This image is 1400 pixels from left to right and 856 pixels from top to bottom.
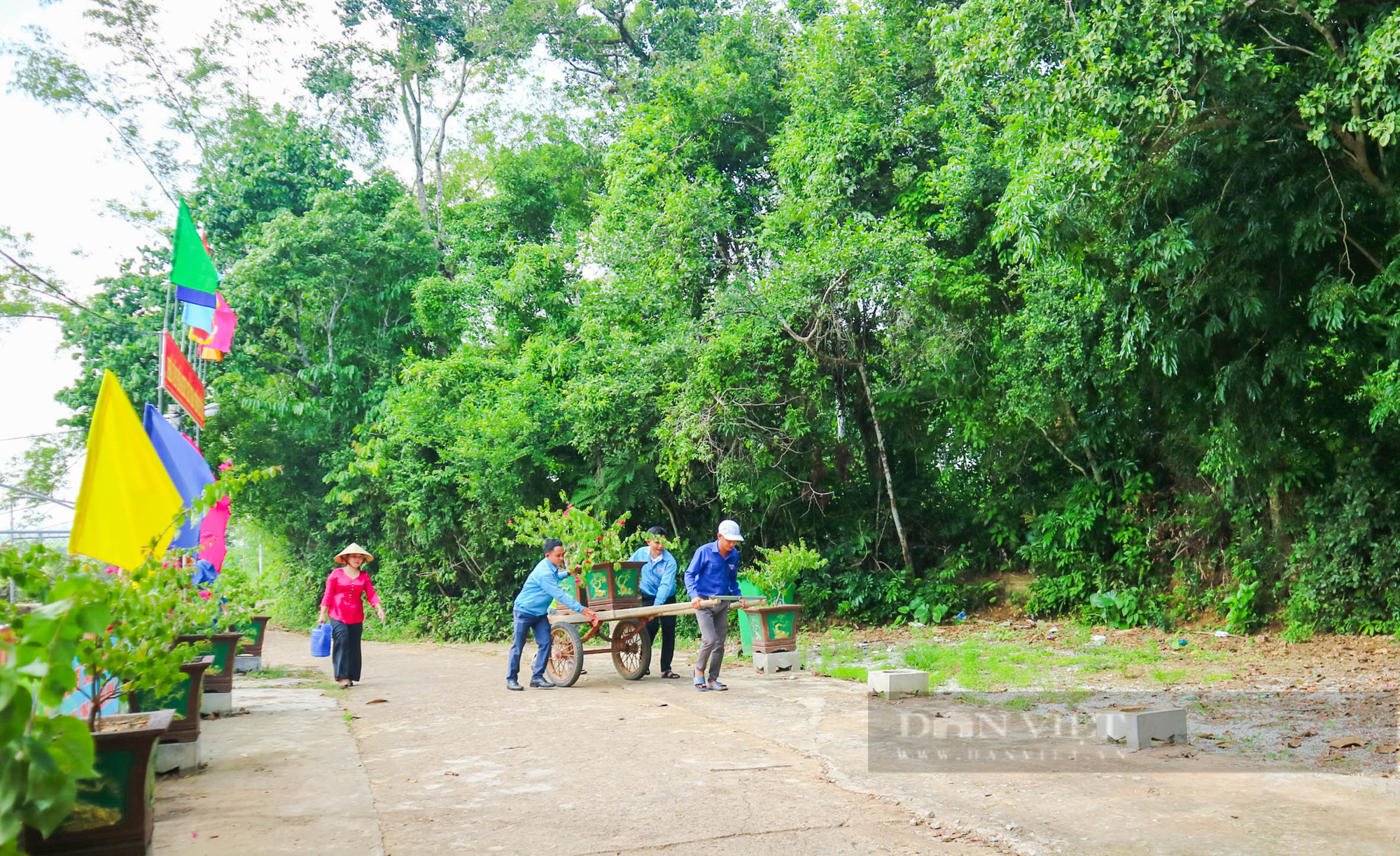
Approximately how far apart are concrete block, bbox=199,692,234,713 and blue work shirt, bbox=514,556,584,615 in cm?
274

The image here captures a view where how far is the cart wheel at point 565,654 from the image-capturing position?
10.3 meters

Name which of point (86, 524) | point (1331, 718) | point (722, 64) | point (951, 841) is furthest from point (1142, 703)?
point (722, 64)

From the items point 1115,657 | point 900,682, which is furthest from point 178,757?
point 1115,657

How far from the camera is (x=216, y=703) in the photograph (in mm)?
8797

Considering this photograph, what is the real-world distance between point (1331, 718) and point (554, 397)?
12.5 metres

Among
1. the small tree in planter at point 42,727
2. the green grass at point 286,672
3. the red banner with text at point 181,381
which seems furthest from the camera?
the green grass at point 286,672

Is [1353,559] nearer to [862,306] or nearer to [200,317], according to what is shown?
[862,306]

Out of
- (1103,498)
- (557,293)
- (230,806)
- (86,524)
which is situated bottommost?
(230,806)

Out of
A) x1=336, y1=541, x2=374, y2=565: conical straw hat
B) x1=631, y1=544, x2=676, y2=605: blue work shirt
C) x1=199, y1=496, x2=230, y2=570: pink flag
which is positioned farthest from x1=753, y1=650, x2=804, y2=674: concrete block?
x1=199, y1=496, x2=230, y2=570: pink flag

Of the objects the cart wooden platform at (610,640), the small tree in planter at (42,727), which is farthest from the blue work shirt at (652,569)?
the small tree in planter at (42,727)

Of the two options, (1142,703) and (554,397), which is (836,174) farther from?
(1142,703)

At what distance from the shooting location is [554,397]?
17188mm

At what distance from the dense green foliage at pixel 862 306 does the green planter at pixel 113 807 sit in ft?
28.1

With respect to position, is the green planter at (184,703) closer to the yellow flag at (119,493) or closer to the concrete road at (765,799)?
the concrete road at (765,799)
